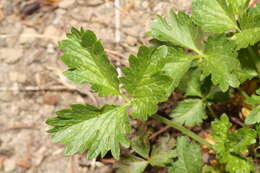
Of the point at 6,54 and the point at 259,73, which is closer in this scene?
the point at 259,73

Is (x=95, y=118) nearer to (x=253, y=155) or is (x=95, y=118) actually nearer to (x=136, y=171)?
(x=136, y=171)

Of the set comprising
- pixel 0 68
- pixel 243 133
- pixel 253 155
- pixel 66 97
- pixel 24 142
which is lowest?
pixel 253 155

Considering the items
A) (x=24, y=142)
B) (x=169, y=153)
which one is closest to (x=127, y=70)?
(x=169, y=153)

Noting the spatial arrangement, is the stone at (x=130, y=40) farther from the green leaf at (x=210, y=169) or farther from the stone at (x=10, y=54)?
the green leaf at (x=210, y=169)

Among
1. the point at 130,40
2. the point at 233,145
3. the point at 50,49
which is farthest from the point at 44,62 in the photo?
the point at 233,145

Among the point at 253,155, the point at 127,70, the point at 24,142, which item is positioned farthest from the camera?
the point at 24,142

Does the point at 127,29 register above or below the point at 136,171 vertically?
above

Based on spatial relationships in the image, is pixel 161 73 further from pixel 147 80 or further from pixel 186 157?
pixel 186 157
